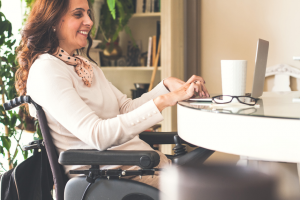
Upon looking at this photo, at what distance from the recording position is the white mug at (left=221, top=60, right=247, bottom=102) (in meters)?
0.96

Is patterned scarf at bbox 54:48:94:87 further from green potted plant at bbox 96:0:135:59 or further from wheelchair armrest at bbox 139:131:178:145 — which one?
green potted plant at bbox 96:0:135:59

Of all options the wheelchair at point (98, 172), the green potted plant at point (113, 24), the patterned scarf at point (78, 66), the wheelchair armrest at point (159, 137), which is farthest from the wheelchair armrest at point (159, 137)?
the green potted plant at point (113, 24)

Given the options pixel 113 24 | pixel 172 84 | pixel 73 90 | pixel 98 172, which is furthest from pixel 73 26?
pixel 113 24

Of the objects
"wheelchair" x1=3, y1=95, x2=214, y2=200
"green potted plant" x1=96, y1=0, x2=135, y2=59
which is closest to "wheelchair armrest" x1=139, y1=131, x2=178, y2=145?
"wheelchair" x1=3, y1=95, x2=214, y2=200

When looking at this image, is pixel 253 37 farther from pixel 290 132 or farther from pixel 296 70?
pixel 290 132

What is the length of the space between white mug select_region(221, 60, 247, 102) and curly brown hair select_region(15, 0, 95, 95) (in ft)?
2.15

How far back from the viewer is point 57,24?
47.1 inches

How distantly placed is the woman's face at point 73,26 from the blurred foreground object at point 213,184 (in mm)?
664

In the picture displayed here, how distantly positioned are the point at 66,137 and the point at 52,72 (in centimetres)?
23

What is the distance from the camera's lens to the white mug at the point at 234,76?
0.96 meters

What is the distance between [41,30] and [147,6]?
1557 millimetres

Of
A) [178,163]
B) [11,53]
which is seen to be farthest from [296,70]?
[11,53]

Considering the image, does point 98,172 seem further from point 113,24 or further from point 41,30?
point 113,24

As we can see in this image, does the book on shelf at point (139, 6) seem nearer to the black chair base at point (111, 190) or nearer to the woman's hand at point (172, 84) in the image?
the woman's hand at point (172, 84)
